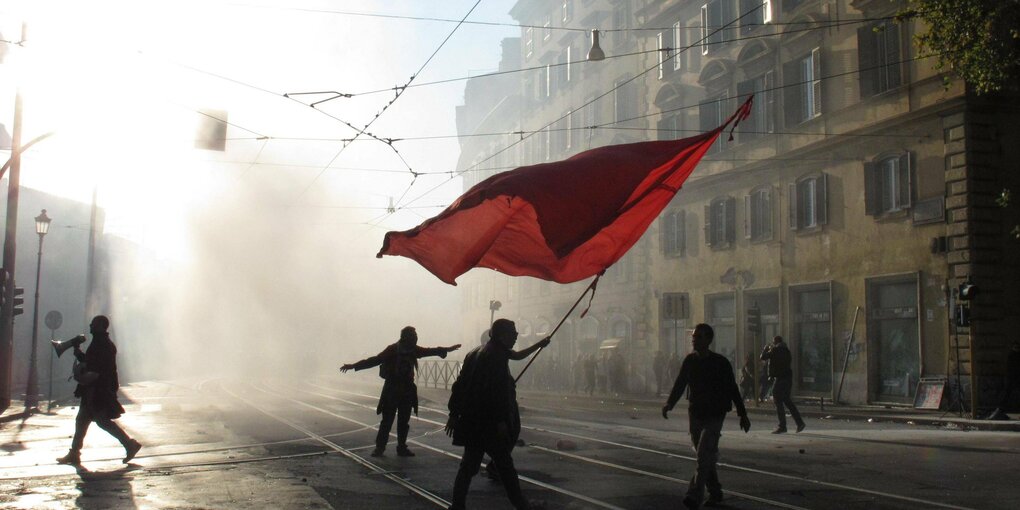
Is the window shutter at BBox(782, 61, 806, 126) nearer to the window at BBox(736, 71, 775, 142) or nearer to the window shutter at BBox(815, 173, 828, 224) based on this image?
the window at BBox(736, 71, 775, 142)

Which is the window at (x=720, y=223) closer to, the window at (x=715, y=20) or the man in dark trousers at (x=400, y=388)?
the window at (x=715, y=20)

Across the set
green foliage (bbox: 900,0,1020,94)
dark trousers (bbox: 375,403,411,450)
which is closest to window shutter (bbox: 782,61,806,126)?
green foliage (bbox: 900,0,1020,94)

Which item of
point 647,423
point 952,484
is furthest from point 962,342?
point 952,484

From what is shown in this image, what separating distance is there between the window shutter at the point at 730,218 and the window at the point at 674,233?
10.3 ft

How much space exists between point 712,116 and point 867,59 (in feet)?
27.1

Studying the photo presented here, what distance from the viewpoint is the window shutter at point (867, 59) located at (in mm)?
28031

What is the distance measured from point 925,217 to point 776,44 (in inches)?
328

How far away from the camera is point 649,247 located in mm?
41344

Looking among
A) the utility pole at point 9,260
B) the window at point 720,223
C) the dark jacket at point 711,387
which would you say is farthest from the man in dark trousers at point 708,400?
the window at point 720,223

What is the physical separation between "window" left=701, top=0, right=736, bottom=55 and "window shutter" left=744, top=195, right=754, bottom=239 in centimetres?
517

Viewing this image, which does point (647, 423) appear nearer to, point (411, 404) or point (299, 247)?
point (411, 404)

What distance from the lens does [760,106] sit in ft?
110

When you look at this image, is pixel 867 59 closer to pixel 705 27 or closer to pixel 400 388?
pixel 705 27

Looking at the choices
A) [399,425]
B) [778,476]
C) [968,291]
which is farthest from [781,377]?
[399,425]
